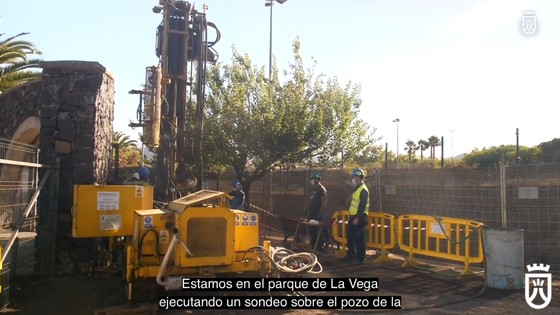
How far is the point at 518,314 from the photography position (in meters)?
7.23

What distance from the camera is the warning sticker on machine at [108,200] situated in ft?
27.7

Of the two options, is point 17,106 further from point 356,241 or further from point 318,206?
point 356,241

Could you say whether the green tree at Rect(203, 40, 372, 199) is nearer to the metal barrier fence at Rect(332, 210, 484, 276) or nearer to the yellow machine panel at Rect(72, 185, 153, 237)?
the metal barrier fence at Rect(332, 210, 484, 276)

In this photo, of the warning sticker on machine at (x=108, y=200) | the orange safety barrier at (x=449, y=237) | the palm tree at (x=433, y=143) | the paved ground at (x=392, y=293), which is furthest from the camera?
the palm tree at (x=433, y=143)

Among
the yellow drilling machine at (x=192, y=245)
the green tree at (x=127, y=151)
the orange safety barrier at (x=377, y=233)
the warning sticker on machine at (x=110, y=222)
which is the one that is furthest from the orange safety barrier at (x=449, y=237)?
the green tree at (x=127, y=151)

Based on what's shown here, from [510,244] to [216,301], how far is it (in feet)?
16.5

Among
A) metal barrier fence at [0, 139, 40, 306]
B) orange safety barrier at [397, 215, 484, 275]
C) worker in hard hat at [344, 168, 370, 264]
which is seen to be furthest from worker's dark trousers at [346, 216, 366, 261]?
metal barrier fence at [0, 139, 40, 306]

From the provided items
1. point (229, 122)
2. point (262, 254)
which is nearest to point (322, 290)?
point (262, 254)

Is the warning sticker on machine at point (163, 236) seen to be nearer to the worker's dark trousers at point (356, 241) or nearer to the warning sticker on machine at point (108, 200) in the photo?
the warning sticker on machine at point (108, 200)

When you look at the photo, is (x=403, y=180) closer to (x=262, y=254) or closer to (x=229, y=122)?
(x=229, y=122)

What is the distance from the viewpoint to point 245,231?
7598mm

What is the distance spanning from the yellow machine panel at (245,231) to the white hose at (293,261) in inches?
16.6

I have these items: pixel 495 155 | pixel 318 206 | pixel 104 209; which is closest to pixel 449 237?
pixel 318 206

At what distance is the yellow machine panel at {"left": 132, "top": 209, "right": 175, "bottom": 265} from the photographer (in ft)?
22.9
